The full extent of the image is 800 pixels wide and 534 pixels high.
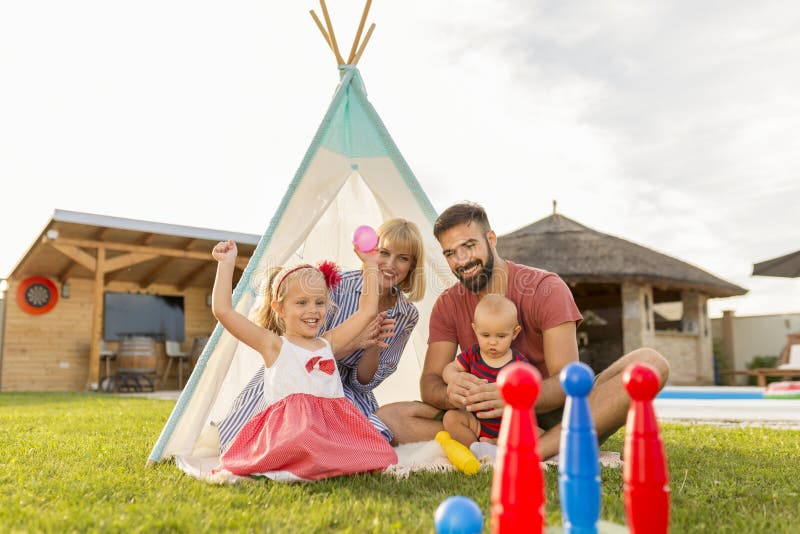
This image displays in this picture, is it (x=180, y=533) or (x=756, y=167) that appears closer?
(x=180, y=533)

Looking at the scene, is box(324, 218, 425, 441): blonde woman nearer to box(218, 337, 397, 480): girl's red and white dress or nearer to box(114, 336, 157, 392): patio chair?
box(218, 337, 397, 480): girl's red and white dress

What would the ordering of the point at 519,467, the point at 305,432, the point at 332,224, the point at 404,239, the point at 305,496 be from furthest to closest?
the point at 332,224 < the point at 404,239 < the point at 305,432 < the point at 305,496 < the point at 519,467

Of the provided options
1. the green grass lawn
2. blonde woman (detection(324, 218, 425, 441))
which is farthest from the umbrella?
blonde woman (detection(324, 218, 425, 441))

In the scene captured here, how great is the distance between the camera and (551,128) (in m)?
8.88

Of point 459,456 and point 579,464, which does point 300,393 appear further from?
point 579,464

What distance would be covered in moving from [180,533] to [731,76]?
10.2 metres

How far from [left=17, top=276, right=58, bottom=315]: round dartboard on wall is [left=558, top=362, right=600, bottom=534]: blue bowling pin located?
45.5 ft

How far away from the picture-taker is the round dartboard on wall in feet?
41.8

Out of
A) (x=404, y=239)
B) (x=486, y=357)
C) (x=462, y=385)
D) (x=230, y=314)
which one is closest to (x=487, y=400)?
(x=462, y=385)

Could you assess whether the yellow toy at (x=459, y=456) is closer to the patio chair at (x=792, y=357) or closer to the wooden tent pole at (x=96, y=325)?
the wooden tent pole at (x=96, y=325)

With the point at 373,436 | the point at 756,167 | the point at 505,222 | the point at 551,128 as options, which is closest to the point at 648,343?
the point at 756,167

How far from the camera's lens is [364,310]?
114 inches

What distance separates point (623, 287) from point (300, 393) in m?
13.2

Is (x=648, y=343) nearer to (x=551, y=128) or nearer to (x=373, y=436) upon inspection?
(x=551, y=128)
